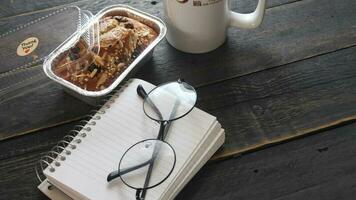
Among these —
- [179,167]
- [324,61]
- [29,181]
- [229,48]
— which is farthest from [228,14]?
[29,181]

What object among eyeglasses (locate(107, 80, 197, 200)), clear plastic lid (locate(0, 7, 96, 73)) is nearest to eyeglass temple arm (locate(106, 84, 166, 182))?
eyeglasses (locate(107, 80, 197, 200))

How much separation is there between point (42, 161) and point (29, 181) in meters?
0.03

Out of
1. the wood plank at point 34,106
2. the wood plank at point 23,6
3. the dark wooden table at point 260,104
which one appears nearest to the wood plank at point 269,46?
the dark wooden table at point 260,104

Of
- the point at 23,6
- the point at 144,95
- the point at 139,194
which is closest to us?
the point at 139,194

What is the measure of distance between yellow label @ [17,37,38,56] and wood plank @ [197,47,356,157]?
11.0 inches

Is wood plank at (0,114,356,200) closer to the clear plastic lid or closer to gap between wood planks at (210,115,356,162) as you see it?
gap between wood planks at (210,115,356,162)

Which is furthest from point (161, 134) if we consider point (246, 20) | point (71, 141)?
point (246, 20)

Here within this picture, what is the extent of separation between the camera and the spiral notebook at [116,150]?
20.8 inches

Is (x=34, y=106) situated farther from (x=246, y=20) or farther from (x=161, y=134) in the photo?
(x=246, y=20)

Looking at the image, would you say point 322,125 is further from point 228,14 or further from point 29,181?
point 29,181

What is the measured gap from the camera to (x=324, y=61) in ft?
2.24

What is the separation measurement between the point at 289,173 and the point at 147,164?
181mm

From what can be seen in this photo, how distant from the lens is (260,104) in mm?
635

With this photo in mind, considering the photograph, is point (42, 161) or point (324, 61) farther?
point (324, 61)
